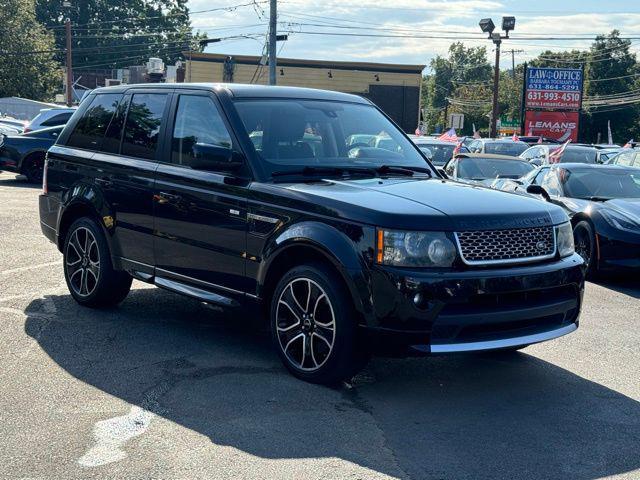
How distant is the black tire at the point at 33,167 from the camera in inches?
776

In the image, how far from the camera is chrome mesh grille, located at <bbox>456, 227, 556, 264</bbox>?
5113 mm

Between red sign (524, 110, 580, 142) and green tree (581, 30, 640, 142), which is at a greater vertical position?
green tree (581, 30, 640, 142)

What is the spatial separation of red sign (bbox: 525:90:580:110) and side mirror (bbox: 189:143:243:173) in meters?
45.8

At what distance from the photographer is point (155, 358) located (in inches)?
242

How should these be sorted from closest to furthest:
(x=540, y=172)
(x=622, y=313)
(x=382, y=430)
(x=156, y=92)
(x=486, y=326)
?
(x=382, y=430)
(x=486, y=326)
(x=156, y=92)
(x=622, y=313)
(x=540, y=172)

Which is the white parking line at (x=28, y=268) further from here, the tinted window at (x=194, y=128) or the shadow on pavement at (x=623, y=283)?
the shadow on pavement at (x=623, y=283)

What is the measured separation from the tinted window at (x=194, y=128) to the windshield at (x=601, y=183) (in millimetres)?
6030

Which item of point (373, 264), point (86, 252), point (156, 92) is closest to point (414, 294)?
point (373, 264)

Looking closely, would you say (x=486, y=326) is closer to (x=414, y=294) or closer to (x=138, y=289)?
(x=414, y=294)

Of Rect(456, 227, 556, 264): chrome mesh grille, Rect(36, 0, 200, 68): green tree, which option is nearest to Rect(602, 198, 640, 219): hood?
Rect(456, 227, 556, 264): chrome mesh grille

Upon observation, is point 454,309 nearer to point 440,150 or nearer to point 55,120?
point 440,150

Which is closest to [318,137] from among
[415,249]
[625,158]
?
[415,249]

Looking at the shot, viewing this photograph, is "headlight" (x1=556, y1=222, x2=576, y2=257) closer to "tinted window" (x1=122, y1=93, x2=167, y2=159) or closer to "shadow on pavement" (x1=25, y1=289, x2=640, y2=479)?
"shadow on pavement" (x1=25, y1=289, x2=640, y2=479)

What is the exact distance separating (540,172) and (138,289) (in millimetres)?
6343
